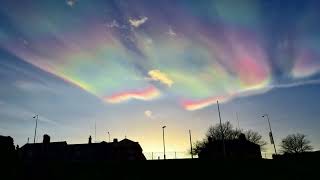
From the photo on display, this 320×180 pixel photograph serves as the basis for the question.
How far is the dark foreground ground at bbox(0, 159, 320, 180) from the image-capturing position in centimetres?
3069

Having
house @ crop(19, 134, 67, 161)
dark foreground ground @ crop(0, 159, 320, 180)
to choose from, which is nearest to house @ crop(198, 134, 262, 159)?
house @ crop(19, 134, 67, 161)

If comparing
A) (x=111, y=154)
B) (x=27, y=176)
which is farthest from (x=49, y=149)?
(x=27, y=176)

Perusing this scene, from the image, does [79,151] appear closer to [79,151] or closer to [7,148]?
[79,151]

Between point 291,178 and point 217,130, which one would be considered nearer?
point 291,178

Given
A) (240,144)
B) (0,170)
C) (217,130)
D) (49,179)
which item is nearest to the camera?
(0,170)

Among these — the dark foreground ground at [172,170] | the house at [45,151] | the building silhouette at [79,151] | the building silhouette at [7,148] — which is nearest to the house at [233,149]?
the building silhouette at [79,151]

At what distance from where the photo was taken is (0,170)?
3016 cm

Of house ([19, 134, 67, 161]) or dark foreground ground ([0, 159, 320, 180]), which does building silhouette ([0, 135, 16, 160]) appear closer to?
dark foreground ground ([0, 159, 320, 180])

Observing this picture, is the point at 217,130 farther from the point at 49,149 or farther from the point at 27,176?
the point at 27,176

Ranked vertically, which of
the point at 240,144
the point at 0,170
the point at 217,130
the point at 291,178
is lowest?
the point at 291,178

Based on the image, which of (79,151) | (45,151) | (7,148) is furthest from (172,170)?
(45,151)

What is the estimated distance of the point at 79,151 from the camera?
6881 cm

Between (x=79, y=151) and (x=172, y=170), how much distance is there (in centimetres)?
4351

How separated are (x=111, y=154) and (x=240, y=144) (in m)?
32.7
